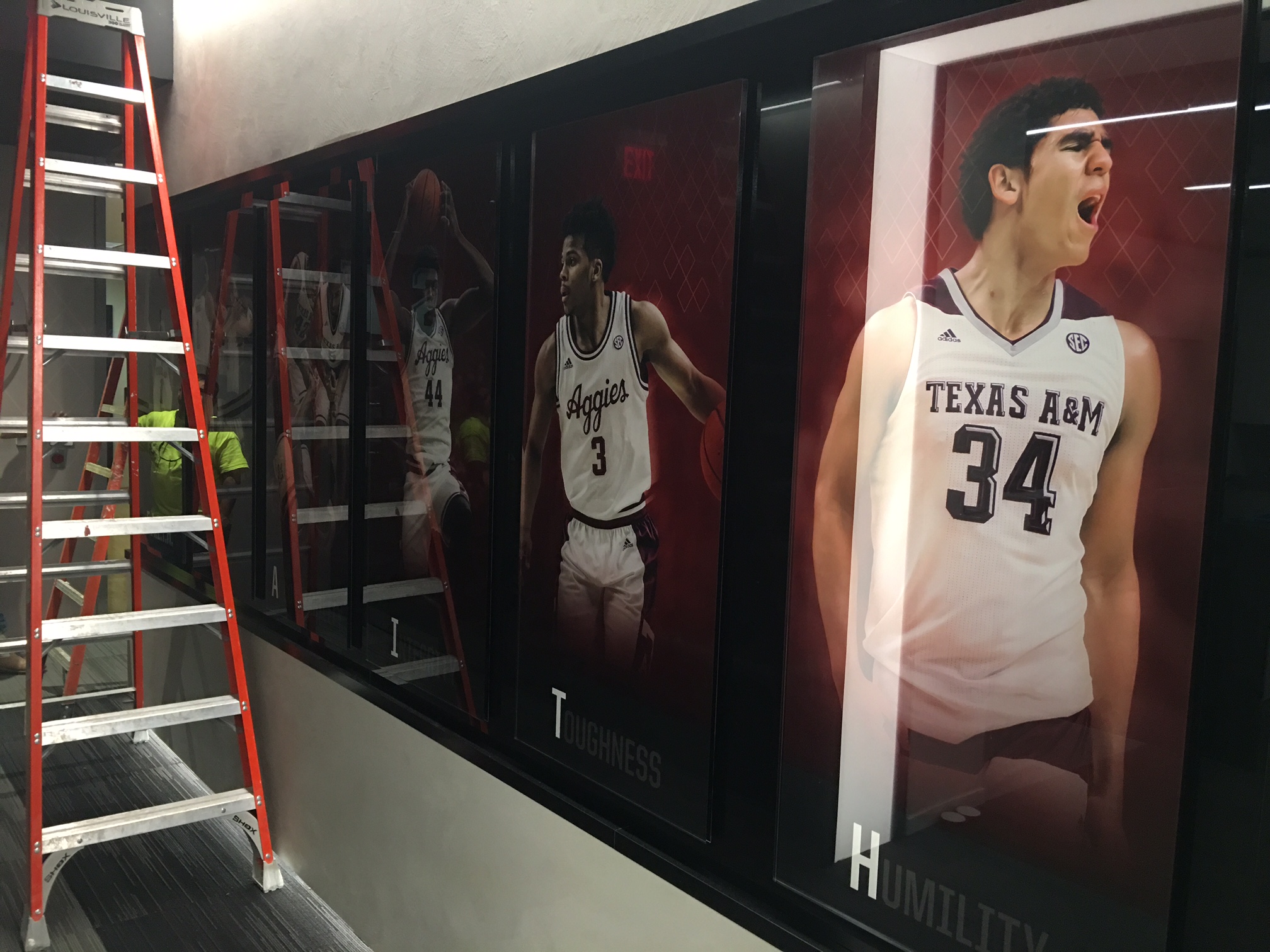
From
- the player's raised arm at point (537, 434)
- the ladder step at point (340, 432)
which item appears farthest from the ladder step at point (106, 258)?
the player's raised arm at point (537, 434)

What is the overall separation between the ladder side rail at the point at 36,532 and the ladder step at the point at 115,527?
0.15 ft

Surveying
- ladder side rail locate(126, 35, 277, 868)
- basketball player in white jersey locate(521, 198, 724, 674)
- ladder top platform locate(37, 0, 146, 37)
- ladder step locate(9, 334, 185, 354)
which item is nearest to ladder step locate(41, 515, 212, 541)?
ladder side rail locate(126, 35, 277, 868)

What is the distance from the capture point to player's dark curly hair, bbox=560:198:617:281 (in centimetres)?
163

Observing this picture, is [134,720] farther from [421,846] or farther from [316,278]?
[316,278]

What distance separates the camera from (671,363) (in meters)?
1.52

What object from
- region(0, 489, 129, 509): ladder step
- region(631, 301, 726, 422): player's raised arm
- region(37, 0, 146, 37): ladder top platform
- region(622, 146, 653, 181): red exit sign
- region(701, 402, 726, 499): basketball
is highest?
region(37, 0, 146, 37): ladder top platform

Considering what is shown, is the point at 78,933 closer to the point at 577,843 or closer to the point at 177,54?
the point at 577,843

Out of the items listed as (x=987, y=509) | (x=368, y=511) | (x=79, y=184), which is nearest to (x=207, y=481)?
(x=368, y=511)

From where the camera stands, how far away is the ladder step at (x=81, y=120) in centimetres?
284

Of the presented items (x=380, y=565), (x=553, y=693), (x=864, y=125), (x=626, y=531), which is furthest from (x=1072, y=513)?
(x=380, y=565)

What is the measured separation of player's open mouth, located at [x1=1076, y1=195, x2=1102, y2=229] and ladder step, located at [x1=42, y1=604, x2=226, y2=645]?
2.29 m

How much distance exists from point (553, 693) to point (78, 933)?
1592mm

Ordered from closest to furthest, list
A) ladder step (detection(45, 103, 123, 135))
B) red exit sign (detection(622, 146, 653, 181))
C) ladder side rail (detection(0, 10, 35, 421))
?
1. red exit sign (detection(622, 146, 653, 181))
2. ladder side rail (detection(0, 10, 35, 421))
3. ladder step (detection(45, 103, 123, 135))

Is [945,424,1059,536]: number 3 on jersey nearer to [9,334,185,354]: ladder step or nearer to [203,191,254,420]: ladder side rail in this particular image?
[9,334,185,354]: ladder step
